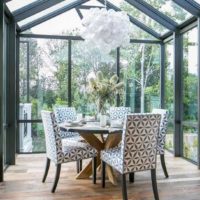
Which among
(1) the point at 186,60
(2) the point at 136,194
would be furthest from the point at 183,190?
(1) the point at 186,60

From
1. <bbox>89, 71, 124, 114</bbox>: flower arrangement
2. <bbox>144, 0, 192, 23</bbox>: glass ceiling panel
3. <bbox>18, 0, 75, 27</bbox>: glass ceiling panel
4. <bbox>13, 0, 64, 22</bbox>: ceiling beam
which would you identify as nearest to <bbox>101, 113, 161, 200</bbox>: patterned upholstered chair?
<bbox>89, 71, 124, 114</bbox>: flower arrangement

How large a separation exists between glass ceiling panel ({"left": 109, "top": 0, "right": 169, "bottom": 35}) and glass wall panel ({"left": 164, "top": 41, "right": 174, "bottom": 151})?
39 cm

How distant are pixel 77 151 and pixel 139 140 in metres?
1.00

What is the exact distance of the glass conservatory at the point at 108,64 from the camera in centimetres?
536

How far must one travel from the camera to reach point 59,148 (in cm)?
364

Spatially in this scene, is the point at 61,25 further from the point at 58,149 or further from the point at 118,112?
the point at 58,149

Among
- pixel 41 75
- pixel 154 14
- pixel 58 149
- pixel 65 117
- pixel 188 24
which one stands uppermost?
pixel 154 14

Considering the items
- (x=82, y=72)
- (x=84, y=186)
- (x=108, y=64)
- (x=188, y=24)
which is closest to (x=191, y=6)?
(x=188, y=24)

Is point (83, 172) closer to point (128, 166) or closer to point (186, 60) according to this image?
point (128, 166)

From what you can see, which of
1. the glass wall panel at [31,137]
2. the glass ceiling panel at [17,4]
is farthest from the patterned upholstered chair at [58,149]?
the glass ceiling panel at [17,4]

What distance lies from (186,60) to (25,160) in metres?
3.73

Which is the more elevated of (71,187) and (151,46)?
(151,46)

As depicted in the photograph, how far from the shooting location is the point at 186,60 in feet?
18.2

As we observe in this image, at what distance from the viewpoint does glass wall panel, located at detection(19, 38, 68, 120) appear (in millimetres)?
5812
